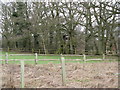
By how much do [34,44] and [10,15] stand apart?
3.17 meters

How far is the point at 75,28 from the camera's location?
13.9m

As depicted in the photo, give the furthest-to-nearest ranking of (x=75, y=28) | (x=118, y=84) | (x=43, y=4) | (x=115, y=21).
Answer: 1. (x=75, y=28)
2. (x=43, y=4)
3. (x=115, y=21)
4. (x=118, y=84)

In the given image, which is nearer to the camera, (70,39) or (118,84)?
(118,84)

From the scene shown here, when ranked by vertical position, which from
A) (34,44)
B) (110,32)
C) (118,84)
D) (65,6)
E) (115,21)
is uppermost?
(65,6)

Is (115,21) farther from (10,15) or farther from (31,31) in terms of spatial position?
(10,15)

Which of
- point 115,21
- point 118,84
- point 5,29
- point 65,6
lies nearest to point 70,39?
point 65,6

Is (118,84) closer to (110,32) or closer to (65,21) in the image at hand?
(110,32)

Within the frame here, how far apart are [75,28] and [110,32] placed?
121 inches

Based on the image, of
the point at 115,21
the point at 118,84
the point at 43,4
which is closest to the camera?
the point at 118,84

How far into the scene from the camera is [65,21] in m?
14.2

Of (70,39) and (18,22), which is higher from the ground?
(18,22)

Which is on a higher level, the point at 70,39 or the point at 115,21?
the point at 115,21

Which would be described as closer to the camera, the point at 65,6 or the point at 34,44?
the point at 34,44

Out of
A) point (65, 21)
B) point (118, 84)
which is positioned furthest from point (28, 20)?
point (118, 84)
